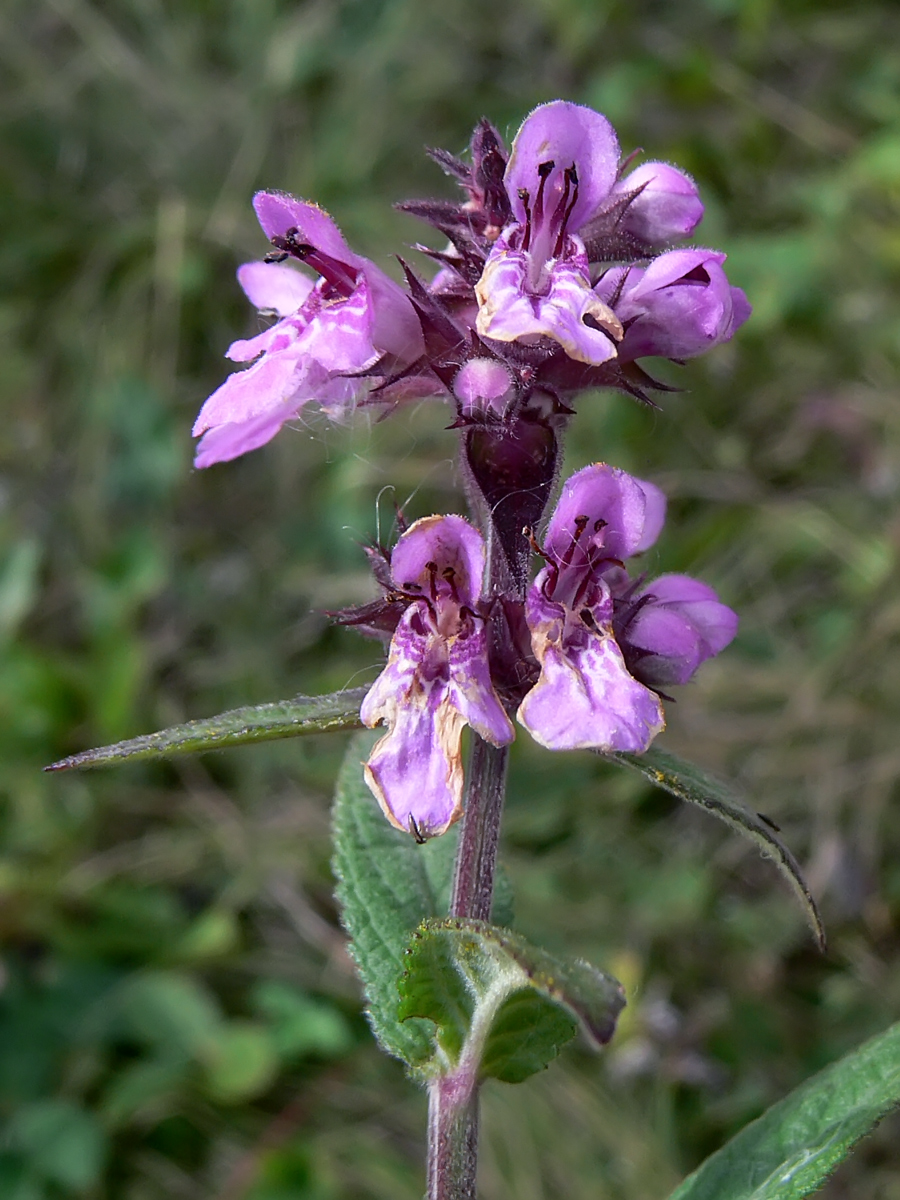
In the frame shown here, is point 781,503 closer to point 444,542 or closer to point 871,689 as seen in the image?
point 871,689

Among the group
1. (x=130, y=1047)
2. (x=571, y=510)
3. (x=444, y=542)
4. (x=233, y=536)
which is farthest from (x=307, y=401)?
(x=233, y=536)

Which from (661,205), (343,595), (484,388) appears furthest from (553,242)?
(343,595)

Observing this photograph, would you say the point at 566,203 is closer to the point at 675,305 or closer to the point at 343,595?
the point at 675,305

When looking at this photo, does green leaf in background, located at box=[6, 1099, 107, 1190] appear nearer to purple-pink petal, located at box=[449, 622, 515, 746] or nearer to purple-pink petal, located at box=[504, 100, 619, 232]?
purple-pink petal, located at box=[449, 622, 515, 746]

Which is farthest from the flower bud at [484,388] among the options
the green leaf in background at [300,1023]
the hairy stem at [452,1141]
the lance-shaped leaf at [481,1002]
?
the green leaf in background at [300,1023]

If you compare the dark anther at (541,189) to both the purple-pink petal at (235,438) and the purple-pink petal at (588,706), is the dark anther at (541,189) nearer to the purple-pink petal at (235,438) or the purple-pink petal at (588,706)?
the purple-pink petal at (235,438)

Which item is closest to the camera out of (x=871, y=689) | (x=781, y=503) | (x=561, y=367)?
(x=561, y=367)

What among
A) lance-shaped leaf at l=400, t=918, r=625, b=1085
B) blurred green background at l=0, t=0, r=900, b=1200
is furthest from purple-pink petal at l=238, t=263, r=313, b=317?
lance-shaped leaf at l=400, t=918, r=625, b=1085
